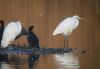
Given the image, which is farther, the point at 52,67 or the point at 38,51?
the point at 38,51

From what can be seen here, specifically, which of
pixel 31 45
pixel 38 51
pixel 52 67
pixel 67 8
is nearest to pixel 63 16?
pixel 67 8

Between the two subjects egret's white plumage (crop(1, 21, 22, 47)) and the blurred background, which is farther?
the blurred background

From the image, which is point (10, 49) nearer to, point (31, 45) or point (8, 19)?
point (31, 45)

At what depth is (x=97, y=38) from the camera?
6461 mm

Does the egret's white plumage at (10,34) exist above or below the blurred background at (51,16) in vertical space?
below

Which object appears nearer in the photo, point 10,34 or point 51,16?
point 10,34

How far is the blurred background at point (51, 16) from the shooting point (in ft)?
20.4

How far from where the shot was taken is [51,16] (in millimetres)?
6309

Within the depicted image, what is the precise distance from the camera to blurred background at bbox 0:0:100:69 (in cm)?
620

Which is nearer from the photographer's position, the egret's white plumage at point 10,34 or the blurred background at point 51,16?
the egret's white plumage at point 10,34

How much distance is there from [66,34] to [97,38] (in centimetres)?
116

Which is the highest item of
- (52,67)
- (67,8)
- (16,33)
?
(67,8)

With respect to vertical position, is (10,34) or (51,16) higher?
(51,16)

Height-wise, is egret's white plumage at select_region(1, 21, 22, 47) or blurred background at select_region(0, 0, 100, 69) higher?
blurred background at select_region(0, 0, 100, 69)
